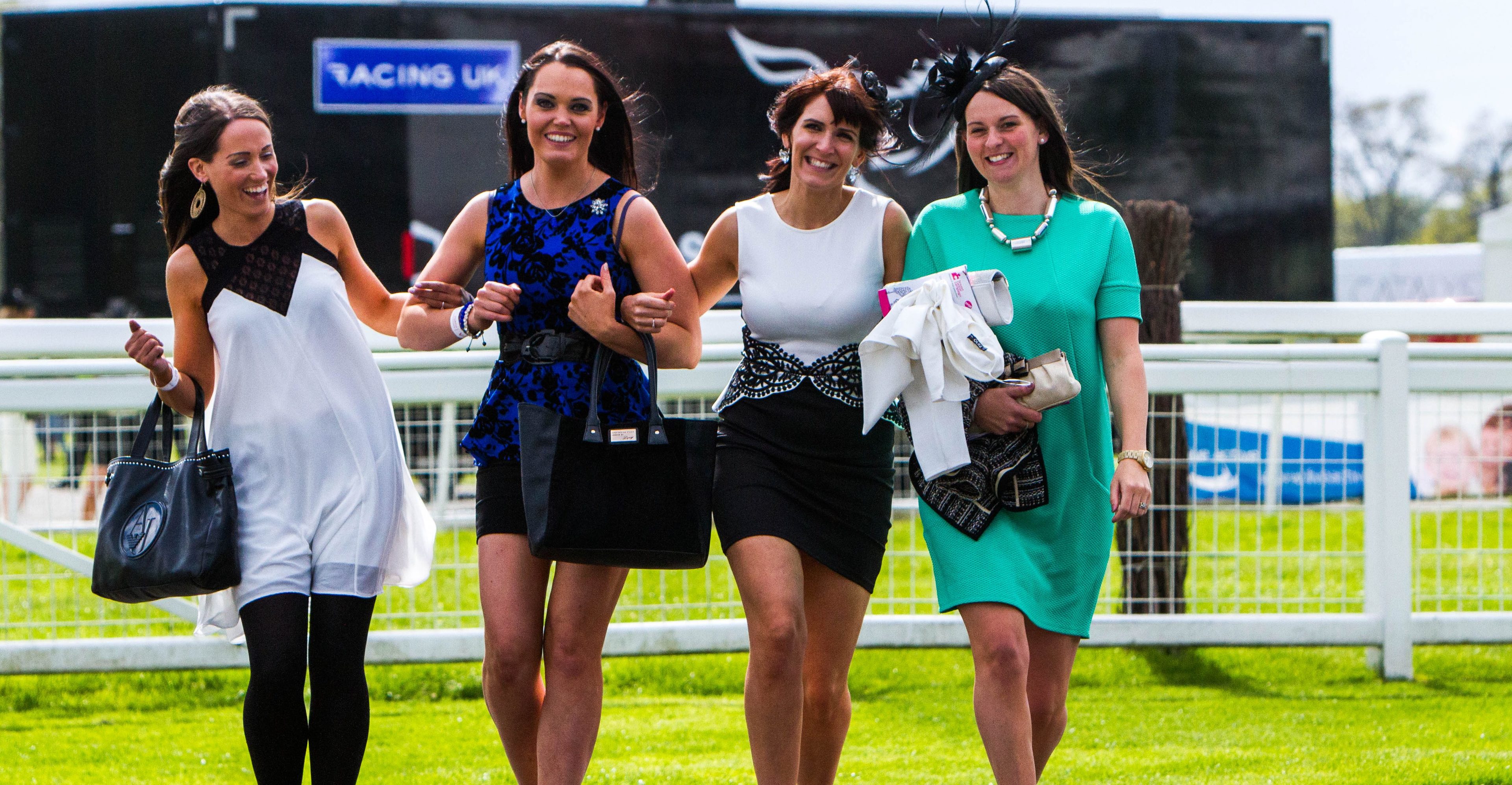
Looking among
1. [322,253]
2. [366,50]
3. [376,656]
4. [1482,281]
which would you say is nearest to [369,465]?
[322,253]

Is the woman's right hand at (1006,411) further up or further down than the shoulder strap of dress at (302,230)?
further down

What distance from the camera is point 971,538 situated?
302 cm

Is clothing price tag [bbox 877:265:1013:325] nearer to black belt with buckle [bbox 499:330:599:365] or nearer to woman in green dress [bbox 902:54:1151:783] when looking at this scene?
woman in green dress [bbox 902:54:1151:783]

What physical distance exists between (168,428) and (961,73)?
6.59 ft

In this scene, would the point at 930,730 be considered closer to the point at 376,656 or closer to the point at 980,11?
the point at 376,656

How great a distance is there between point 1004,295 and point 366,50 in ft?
23.8

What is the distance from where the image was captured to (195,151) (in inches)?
120

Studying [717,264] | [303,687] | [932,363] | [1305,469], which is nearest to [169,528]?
[303,687]

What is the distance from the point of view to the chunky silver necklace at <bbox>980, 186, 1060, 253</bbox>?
3059mm

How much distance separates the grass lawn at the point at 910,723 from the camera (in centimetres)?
404

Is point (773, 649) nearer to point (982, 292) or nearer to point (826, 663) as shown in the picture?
point (826, 663)

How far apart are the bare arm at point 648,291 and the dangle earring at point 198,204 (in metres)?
0.89

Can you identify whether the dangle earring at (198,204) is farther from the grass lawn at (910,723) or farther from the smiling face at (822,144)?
the grass lawn at (910,723)

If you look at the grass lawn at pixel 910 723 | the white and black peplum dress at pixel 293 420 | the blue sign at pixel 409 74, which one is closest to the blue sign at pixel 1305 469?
the grass lawn at pixel 910 723
